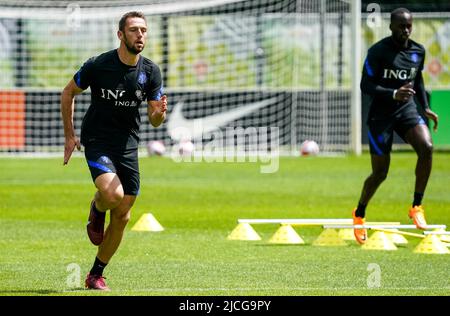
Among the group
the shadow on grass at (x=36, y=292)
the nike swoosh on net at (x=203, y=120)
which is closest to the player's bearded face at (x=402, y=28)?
the shadow on grass at (x=36, y=292)

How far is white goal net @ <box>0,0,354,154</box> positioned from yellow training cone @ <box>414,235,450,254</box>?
64.3ft

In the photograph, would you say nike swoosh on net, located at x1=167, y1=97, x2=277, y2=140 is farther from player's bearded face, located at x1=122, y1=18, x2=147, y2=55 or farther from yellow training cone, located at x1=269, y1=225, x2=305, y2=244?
player's bearded face, located at x1=122, y1=18, x2=147, y2=55

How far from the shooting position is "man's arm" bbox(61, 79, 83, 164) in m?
10.2

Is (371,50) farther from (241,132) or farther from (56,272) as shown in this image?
(241,132)

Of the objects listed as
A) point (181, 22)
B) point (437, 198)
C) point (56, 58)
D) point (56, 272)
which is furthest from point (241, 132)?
point (56, 272)

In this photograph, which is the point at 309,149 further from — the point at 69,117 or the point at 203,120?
the point at 69,117

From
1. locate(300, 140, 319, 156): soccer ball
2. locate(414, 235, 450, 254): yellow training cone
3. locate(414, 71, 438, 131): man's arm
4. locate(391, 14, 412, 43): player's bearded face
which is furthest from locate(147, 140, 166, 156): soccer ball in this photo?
locate(414, 235, 450, 254): yellow training cone

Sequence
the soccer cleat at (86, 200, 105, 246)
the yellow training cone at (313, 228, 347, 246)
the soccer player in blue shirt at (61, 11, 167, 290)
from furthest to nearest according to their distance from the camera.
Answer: the yellow training cone at (313, 228, 347, 246) → the soccer cleat at (86, 200, 105, 246) → the soccer player in blue shirt at (61, 11, 167, 290)

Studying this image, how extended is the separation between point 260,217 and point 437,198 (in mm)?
4408

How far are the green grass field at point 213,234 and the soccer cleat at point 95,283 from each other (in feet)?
0.38

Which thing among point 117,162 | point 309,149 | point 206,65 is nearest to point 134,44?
point 117,162

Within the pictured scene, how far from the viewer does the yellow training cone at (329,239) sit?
14.2m

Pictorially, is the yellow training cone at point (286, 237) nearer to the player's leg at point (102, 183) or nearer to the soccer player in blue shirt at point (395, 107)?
the soccer player in blue shirt at point (395, 107)

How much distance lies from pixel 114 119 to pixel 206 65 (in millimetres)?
23497
